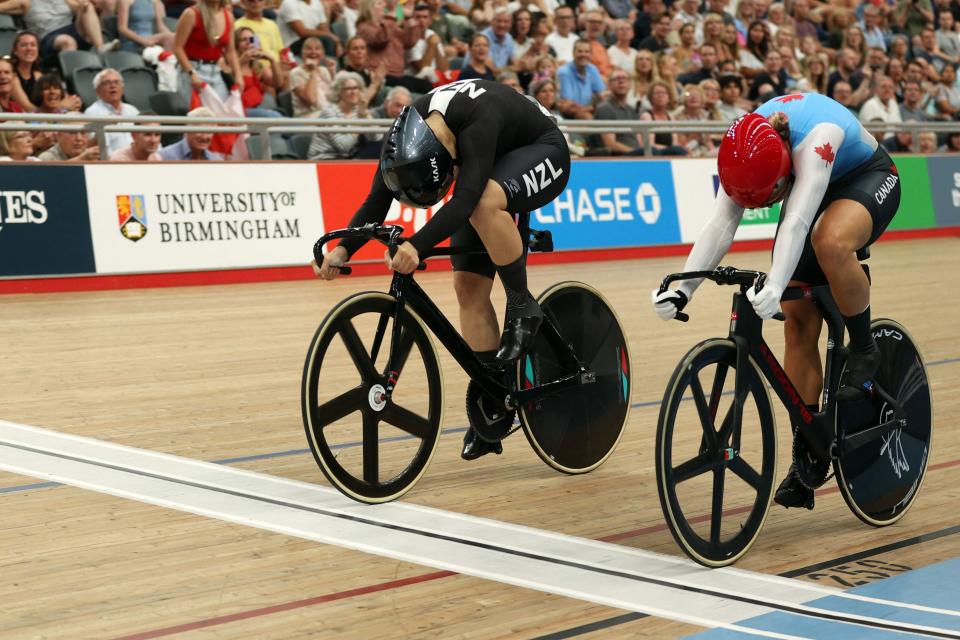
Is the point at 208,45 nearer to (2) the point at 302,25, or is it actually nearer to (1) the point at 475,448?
(2) the point at 302,25

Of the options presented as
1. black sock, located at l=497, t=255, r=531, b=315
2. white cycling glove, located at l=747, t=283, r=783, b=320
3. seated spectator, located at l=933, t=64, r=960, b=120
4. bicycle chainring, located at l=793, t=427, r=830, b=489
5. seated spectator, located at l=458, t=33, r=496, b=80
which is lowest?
seated spectator, located at l=933, t=64, r=960, b=120

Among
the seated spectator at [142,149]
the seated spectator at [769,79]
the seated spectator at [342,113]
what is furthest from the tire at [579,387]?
the seated spectator at [769,79]

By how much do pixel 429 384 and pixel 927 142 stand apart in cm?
1358

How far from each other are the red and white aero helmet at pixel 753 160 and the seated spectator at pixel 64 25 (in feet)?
28.5

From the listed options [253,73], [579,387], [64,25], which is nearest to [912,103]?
A: [253,73]

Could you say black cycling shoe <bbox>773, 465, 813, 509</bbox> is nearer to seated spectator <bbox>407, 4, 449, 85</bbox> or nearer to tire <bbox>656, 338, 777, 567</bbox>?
tire <bbox>656, 338, 777, 567</bbox>

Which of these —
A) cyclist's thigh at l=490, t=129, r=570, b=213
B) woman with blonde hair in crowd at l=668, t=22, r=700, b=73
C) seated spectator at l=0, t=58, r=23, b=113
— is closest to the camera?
cyclist's thigh at l=490, t=129, r=570, b=213

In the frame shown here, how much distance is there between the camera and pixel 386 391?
13.6ft

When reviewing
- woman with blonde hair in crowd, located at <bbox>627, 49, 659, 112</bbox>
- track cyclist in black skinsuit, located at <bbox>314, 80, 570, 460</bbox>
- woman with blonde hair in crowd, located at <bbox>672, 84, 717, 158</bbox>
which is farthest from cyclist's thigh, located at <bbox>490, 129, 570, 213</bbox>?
woman with blonde hair in crowd, located at <bbox>627, 49, 659, 112</bbox>

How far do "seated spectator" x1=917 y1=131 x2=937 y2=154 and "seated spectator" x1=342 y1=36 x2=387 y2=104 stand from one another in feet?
24.3

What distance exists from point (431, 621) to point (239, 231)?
7908 mm

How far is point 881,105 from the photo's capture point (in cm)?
1666

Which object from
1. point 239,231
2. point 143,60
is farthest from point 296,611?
point 143,60

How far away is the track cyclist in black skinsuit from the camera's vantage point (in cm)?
407
